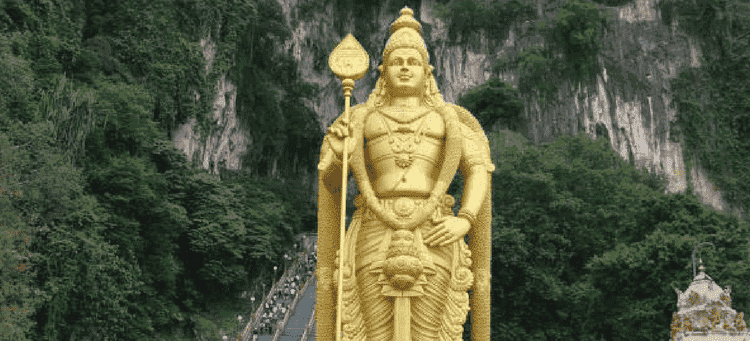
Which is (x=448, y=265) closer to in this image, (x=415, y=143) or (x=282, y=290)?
(x=415, y=143)

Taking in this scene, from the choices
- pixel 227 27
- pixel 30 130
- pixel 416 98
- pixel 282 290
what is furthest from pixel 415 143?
pixel 227 27

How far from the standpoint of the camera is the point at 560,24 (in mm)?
27609

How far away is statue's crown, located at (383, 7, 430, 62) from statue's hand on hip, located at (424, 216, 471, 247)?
1392 millimetres

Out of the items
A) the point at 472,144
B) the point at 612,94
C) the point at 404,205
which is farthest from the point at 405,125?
the point at 612,94

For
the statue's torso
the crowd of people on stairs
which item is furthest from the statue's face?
the crowd of people on stairs

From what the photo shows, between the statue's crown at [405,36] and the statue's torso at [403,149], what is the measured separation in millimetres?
505

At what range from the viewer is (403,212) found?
521 cm

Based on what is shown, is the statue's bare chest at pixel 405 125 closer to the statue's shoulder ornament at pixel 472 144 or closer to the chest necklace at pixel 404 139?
the chest necklace at pixel 404 139

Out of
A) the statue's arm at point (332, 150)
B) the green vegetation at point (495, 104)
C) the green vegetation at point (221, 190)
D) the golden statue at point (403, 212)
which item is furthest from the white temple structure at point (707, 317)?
the green vegetation at point (495, 104)

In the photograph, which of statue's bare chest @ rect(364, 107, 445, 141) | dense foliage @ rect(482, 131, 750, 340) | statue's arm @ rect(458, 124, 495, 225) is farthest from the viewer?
dense foliage @ rect(482, 131, 750, 340)

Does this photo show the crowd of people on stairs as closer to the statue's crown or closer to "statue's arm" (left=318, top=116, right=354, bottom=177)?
"statue's arm" (left=318, top=116, right=354, bottom=177)

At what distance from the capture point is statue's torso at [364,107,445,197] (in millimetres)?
5348

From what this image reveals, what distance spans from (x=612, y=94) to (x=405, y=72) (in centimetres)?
2398

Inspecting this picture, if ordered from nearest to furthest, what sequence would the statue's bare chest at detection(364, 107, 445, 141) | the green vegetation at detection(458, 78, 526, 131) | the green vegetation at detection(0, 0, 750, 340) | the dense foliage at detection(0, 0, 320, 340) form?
the statue's bare chest at detection(364, 107, 445, 141)
the dense foliage at detection(0, 0, 320, 340)
the green vegetation at detection(0, 0, 750, 340)
the green vegetation at detection(458, 78, 526, 131)
